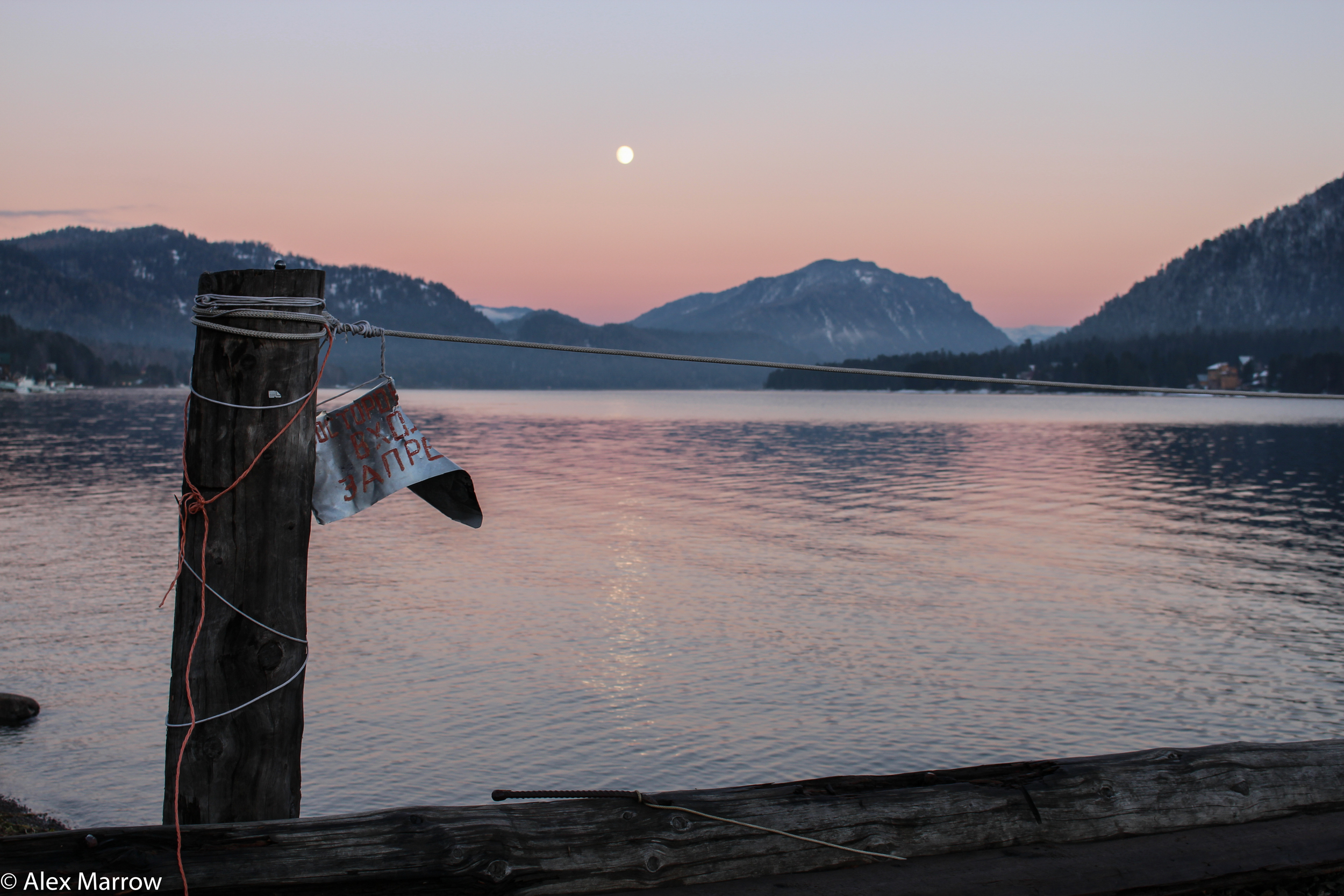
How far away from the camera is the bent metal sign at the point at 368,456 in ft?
14.9

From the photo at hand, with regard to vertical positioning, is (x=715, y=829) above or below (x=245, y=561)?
below

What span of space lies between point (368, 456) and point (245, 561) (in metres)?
0.68

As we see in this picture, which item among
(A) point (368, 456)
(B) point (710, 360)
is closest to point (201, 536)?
(A) point (368, 456)

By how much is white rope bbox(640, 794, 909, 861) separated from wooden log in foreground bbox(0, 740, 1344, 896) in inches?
0.8

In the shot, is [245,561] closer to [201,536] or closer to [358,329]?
[201,536]

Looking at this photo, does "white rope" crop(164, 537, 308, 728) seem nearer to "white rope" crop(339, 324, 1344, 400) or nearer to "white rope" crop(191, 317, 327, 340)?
"white rope" crop(191, 317, 327, 340)

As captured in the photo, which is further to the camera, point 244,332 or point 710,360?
point 710,360

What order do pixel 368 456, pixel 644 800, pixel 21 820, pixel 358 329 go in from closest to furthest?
pixel 644 800 → pixel 368 456 → pixel 358 329 → pixel 21 820

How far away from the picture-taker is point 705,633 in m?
16.4

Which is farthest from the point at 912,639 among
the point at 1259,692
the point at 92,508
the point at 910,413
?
the point at 910,413

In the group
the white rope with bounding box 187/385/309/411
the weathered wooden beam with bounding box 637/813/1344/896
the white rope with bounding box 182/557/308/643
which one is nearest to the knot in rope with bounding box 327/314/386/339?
the white rope with bounding box 187/385/309/411

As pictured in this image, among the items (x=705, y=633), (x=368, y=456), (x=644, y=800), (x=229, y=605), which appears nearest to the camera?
(x=229, y=605)

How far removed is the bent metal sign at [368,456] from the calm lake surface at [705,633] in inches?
238

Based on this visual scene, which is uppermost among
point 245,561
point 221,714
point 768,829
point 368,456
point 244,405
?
point 244,405
